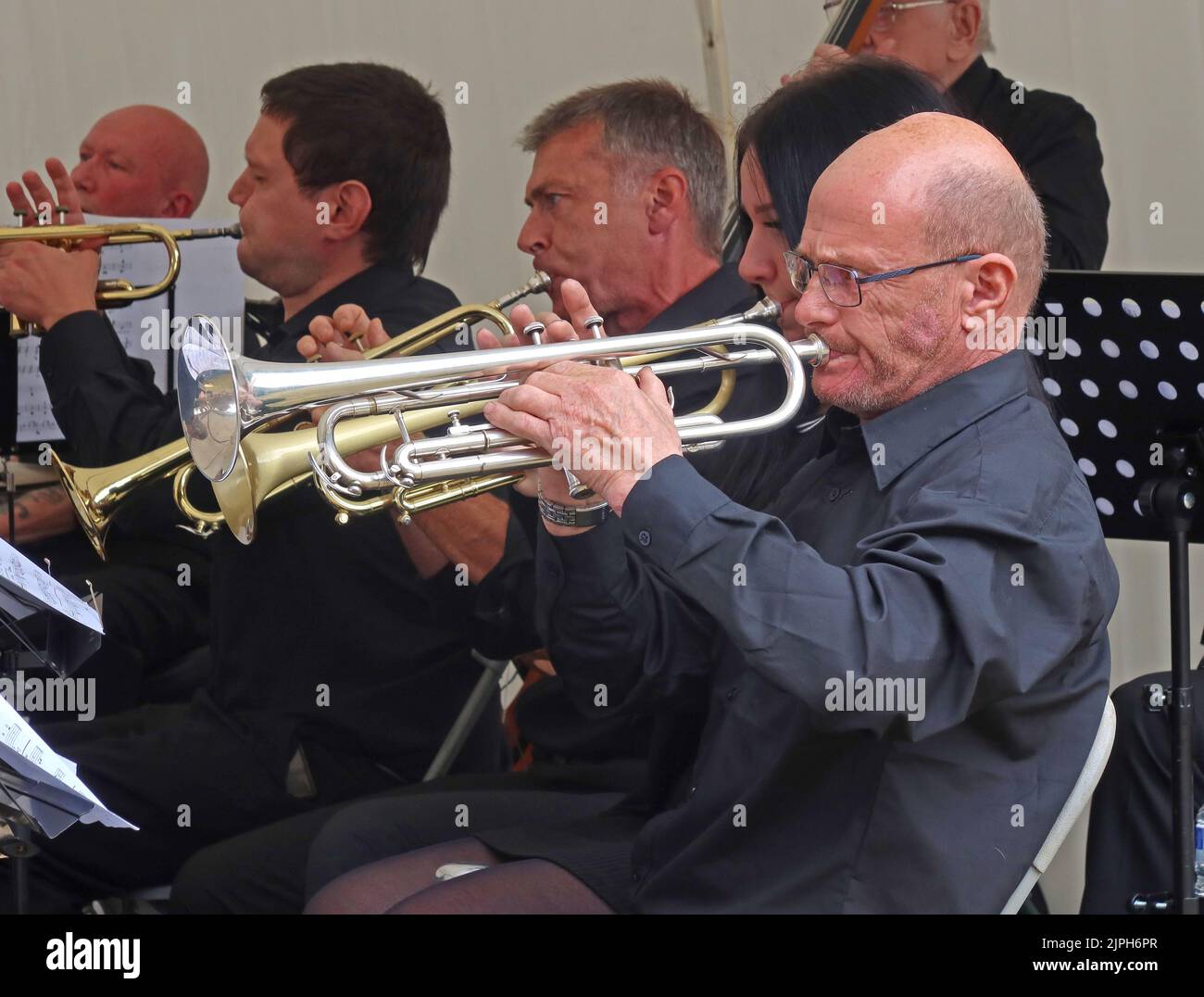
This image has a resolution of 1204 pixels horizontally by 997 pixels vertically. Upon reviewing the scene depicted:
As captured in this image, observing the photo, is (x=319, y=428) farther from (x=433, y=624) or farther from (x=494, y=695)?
(x=494, y=695)

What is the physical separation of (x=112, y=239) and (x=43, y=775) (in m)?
1.93

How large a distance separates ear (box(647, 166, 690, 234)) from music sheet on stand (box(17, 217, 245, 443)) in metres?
0.93

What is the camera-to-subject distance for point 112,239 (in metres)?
3.28

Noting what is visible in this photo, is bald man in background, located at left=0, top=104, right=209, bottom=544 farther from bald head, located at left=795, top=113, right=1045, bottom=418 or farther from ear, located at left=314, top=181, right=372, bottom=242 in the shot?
bald head, located at left=795, top=113, right=1045, bottom=418

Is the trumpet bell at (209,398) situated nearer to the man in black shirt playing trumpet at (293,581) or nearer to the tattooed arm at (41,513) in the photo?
the man in black shirt playing trumpet at (293,581)

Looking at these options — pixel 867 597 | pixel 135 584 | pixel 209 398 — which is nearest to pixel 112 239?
pixel 135 584

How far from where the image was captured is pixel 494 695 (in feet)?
9.80

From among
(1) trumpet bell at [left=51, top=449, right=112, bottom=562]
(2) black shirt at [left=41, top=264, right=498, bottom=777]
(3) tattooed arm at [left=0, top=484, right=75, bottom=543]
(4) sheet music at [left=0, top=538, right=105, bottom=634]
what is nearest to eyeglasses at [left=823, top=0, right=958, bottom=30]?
(2) black shirt at [left=41, top=264, right=498, bottom=777]

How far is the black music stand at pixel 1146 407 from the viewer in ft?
7.41

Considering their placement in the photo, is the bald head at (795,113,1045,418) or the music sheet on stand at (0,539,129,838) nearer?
the music sheet on stand at (0,539,129,838)

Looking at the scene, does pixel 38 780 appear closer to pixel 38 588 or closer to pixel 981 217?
pixel 38 588

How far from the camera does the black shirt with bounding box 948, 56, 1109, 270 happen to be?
3.18 metres

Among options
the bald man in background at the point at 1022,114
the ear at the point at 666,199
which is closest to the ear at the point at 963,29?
the bald man in background at the point at 1022,114

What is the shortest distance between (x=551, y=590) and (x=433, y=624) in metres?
0.79
